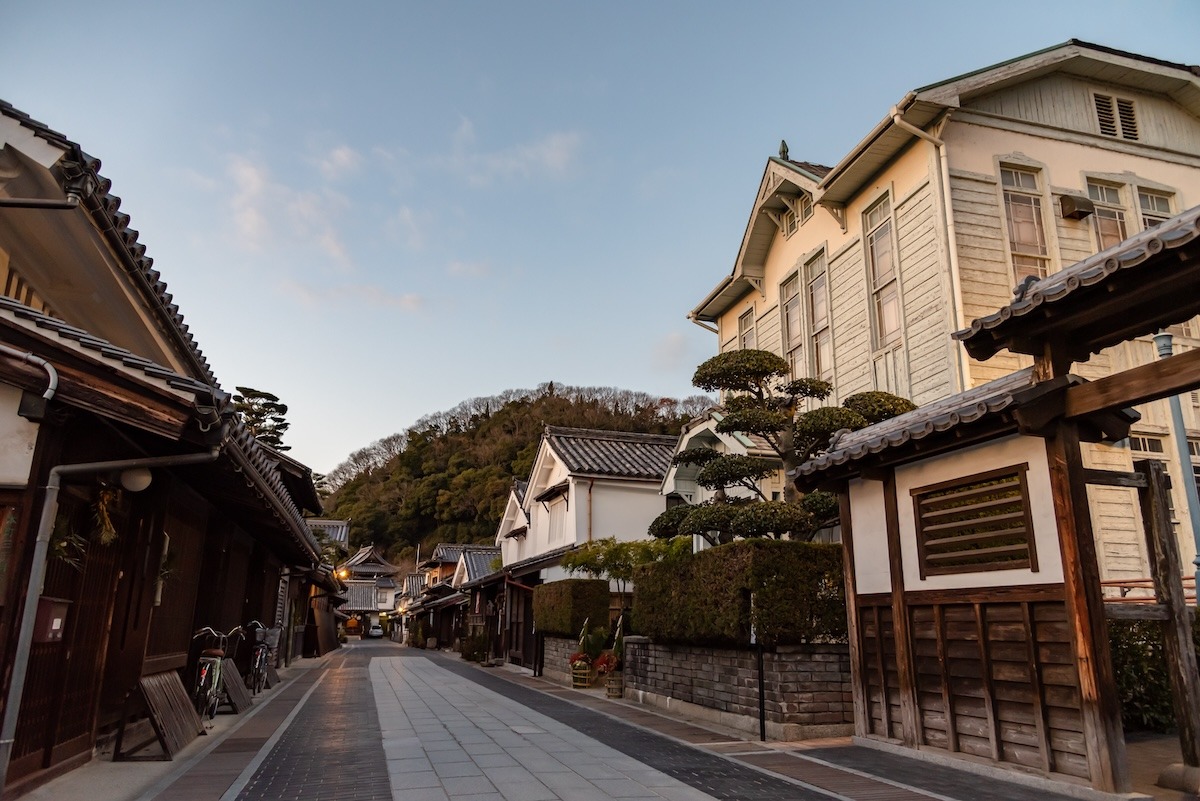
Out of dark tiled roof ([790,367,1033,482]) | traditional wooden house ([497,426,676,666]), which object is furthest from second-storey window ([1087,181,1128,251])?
traditional wooden house ([497,426,676,666])

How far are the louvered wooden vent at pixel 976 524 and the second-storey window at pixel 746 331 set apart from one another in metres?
10.9

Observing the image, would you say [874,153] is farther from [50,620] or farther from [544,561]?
[544,561]

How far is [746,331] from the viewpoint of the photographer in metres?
19.8

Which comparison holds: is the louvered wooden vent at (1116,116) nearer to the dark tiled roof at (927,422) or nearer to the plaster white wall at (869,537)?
the dark tiled roof at (927,422)

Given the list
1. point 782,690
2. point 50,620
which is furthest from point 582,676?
point 50,620

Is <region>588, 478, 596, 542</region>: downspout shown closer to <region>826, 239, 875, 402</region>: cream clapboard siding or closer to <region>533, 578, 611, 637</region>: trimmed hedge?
<region>533, 578, 611, 637</region>: trimmed hedge

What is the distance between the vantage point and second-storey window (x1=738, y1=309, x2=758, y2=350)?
1933cm

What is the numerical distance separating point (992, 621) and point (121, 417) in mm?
8107

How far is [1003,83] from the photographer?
528 inches

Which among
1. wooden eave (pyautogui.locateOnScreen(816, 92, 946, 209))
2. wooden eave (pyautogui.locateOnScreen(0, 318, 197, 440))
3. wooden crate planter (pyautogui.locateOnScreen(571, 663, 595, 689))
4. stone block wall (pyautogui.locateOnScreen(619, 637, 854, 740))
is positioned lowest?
wooden crate planter (pyautogui.locateOnScreen(571, 663, 595, 689))

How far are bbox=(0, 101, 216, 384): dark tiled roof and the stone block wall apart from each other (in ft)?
29.5

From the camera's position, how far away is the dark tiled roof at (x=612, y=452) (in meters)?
26.4

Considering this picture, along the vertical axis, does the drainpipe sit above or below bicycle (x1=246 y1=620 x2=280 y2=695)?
above

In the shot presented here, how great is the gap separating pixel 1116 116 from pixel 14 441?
1770cm
